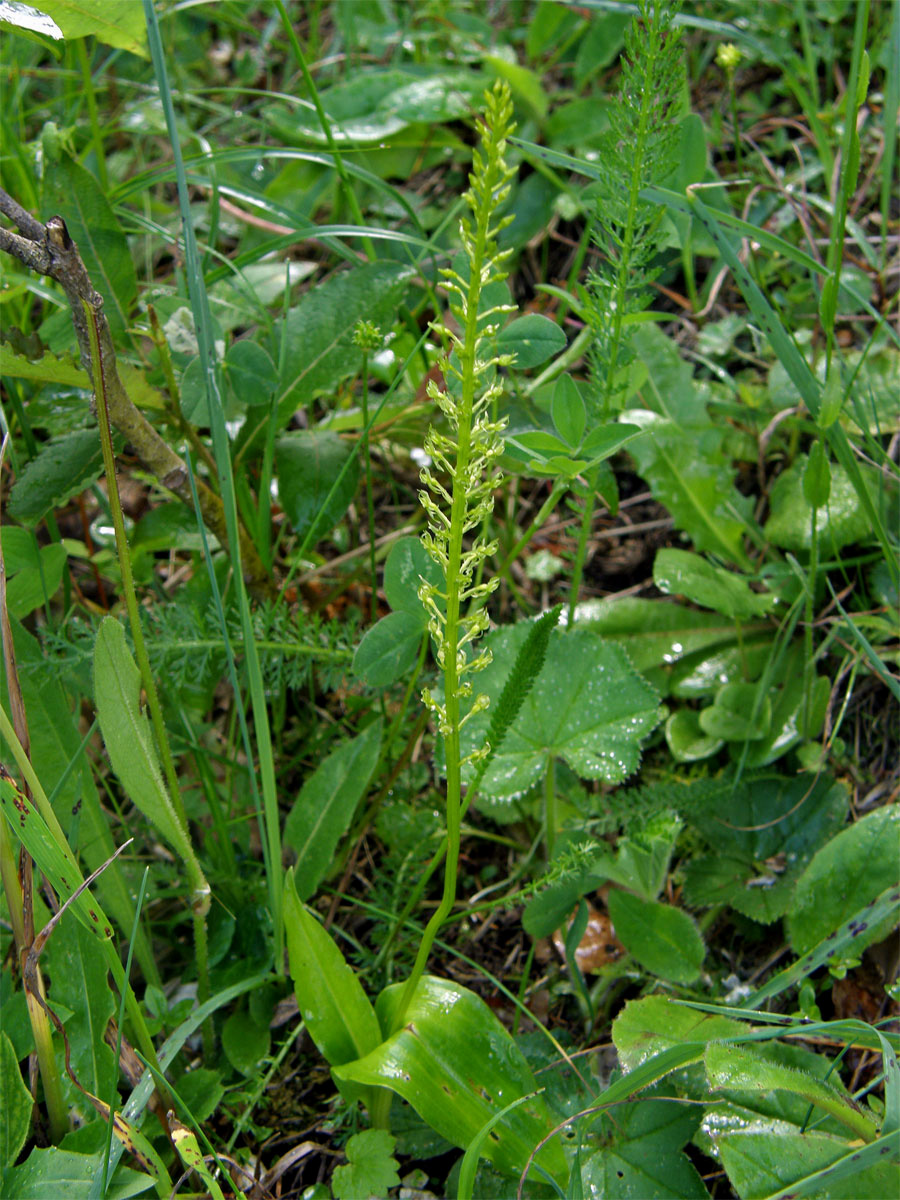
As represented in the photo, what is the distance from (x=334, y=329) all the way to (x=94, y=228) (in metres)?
0.53

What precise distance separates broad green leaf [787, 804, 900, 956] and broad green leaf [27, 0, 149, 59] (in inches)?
74.4

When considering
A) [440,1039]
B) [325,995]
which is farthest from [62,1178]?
[440,1039]

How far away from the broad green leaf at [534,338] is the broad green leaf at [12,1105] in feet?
4.38

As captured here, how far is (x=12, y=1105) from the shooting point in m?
1.43

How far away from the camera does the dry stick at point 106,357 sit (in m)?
1.37

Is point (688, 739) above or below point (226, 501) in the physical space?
below

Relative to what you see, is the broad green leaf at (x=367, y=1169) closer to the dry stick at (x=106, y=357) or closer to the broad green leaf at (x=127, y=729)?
the broad green leaf at (x=127, y=729)

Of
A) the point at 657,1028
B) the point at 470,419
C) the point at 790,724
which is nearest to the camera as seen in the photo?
the point at 470,419

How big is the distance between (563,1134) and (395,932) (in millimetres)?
460

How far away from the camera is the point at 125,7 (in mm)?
1606

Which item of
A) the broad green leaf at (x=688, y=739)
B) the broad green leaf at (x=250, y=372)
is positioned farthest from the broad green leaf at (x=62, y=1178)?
the broad green leaf at (x=250, y=372)

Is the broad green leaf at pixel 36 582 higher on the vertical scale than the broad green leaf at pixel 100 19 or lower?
lower

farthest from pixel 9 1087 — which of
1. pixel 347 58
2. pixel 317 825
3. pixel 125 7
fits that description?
pixel 347 58

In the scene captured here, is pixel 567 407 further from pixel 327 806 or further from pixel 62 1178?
pixel 62 1178
